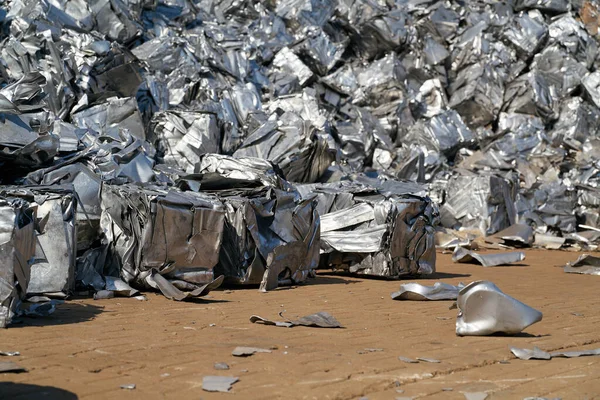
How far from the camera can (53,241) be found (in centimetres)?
486

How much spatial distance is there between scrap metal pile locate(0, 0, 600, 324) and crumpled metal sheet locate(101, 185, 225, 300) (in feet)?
0.05

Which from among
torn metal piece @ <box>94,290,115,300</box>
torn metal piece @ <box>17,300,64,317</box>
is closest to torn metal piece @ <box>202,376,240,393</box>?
torn metal piece @ <box>17,300,64,317</box>

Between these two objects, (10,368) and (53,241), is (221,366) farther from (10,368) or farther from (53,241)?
(53,241)

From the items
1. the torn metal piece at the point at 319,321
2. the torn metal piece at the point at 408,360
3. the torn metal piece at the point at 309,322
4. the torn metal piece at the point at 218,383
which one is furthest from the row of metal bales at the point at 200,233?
the torn metal piece at the point at 408,360

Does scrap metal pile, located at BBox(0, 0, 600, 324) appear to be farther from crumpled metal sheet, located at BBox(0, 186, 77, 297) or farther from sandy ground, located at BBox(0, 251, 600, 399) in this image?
sandy ground, located at BBox(0, 251, 600, 399)

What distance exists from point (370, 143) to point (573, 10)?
355 inches

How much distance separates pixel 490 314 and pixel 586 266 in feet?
15.0

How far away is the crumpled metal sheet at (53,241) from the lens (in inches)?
188

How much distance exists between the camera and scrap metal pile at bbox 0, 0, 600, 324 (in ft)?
18.1

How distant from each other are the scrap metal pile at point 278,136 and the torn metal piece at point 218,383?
1398mm

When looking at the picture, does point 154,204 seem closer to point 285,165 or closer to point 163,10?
point 285,165

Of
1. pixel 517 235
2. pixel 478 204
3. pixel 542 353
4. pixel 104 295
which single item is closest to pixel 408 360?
pixel 542 353

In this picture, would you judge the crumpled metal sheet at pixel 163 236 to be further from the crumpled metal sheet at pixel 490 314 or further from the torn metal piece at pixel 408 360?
the torn metal piece at pixel 408 360

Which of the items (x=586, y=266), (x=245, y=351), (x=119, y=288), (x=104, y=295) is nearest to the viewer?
(x=245, y=351)
